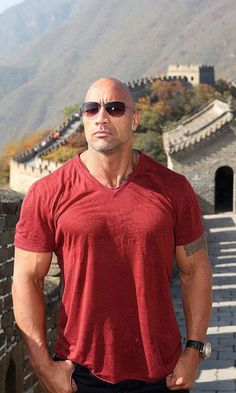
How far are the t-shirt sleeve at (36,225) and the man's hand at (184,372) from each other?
3.18 feet

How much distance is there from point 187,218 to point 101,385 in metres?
1.04

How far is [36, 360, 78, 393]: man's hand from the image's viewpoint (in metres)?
4.18

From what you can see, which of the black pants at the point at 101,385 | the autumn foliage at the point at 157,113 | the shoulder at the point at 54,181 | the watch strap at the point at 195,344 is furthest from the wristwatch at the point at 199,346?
the autumn foliage at the point at 157,113

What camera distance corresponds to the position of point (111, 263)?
4129mm

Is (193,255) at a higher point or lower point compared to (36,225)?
lower

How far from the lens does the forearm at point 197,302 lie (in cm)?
443

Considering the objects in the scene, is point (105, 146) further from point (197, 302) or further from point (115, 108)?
point (197, 302)

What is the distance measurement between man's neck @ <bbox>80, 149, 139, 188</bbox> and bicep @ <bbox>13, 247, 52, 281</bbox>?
0.52m

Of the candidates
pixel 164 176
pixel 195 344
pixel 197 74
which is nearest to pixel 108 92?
pixel 164 176

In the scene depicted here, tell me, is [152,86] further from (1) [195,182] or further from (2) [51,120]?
(2) [51,120]

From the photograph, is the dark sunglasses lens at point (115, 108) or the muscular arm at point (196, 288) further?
the muscular arm at point (196, 288)

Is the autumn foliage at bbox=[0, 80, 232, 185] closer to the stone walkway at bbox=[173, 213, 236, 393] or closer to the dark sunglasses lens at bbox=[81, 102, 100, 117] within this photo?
the stone walkway at bbox=[173, 213, 236, 393]

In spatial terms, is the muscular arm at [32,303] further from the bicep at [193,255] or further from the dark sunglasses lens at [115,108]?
the dark sunglasses lens at [115,108]

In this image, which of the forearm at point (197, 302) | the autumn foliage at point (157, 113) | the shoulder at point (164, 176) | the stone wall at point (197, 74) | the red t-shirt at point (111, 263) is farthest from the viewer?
the stone wall at point (197, 74)
